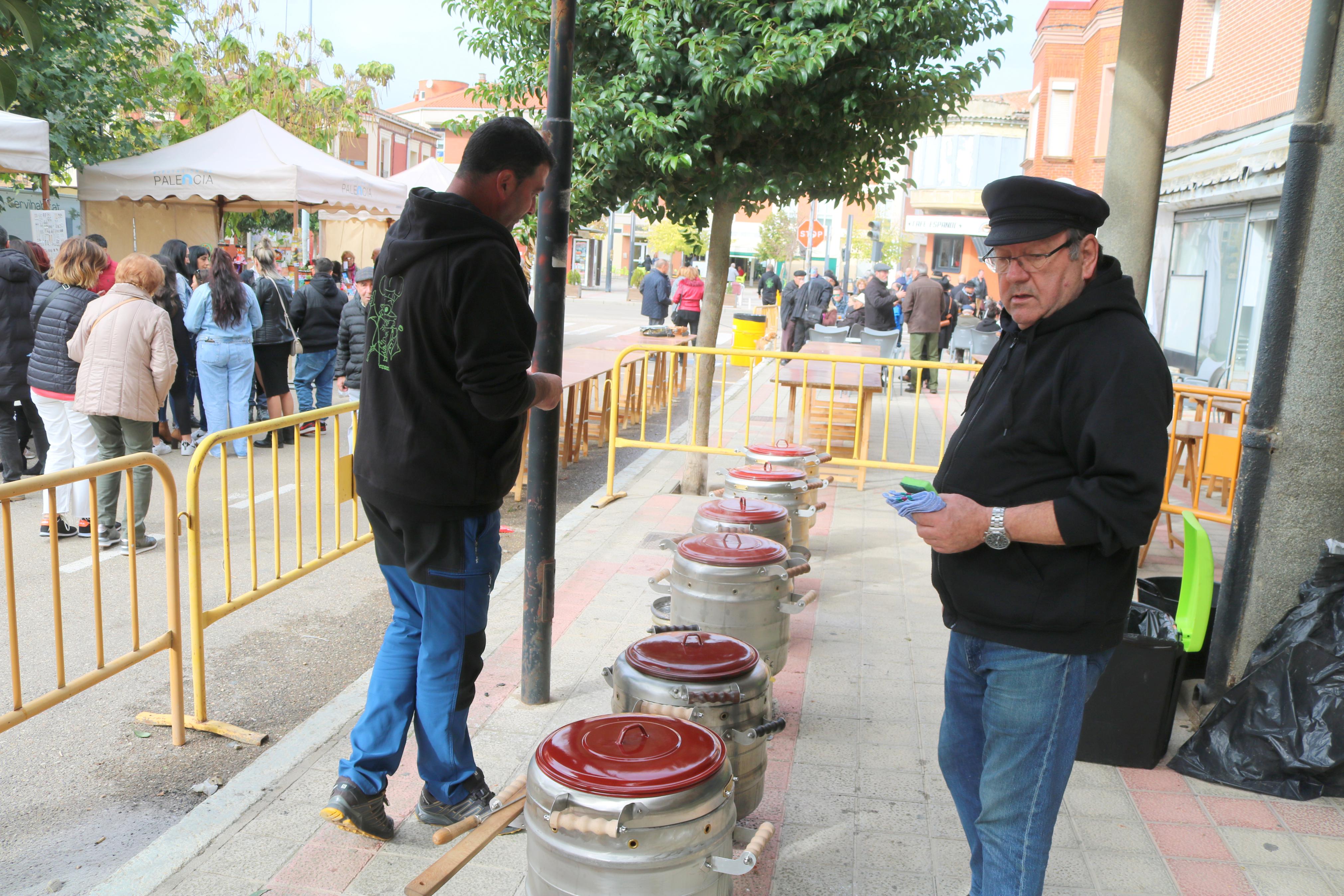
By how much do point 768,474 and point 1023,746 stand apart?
2.92m

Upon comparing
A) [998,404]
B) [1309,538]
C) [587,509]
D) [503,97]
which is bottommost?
[587,509]

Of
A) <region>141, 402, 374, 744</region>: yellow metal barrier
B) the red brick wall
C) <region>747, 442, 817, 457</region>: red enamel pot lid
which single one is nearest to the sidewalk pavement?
<region>141, 402, 374, 744</region>: yellow metal barrier

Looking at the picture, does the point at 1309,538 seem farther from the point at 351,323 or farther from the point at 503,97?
the point at 351,323

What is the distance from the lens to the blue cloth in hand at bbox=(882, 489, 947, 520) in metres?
2.14

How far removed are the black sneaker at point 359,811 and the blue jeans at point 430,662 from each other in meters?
0.02

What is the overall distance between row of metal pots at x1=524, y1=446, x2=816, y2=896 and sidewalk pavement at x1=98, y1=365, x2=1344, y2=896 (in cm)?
46

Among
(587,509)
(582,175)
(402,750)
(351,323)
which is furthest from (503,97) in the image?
(402,750)

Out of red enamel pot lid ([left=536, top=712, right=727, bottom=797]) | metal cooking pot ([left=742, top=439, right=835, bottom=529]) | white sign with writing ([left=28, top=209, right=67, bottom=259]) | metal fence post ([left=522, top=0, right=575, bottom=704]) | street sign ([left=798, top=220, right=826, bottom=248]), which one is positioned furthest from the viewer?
street sign ([left=798, top=220, right=826, bottom=248])

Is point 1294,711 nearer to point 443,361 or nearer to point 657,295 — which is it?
point 443,361

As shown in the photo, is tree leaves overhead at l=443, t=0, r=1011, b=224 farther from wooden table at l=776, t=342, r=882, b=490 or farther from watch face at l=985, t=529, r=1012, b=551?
watch face at l=985, t=529, r=1012, b=551

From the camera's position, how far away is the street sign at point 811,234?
79.4ft

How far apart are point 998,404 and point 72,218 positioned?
20.6m

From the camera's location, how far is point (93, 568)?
345 cm

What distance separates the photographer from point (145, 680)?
15.2 feet
